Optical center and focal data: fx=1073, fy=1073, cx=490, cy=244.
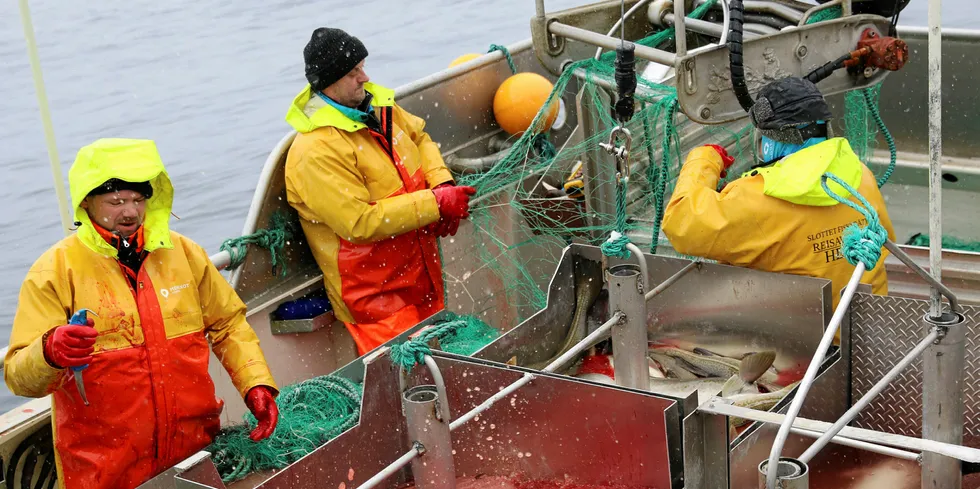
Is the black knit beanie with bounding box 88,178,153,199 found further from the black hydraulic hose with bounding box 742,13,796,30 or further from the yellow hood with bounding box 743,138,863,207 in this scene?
the black hydraulic hose with bounding box 742,13,796,30

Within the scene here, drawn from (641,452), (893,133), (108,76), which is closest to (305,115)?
(641,452)

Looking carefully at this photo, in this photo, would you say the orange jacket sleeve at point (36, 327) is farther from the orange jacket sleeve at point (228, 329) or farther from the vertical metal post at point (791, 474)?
the vertical metal post at point (791, 474)

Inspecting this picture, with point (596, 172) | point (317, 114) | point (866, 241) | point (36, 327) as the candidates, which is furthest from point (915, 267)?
point (596, 172)

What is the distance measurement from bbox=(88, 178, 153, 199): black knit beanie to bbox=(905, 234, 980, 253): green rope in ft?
13.0

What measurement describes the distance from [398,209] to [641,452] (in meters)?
1.96

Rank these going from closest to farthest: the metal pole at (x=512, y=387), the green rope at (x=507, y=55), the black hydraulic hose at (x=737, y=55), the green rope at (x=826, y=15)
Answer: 1. the metal pole at (x=512, y=387)
2. the black hydraulic hose at (x=737, y=55)
3. the green rope at (x=826, y=15)
4. the green rope at (x=507, y=55)

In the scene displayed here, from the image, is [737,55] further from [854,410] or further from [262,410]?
[262,410]

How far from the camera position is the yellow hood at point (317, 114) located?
4441 millimetres

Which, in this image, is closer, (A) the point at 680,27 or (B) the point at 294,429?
(B) the point at 294,429

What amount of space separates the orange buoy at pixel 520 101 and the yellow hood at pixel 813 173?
2376 millimetres

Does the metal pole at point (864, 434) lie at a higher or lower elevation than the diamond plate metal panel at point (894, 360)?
higher

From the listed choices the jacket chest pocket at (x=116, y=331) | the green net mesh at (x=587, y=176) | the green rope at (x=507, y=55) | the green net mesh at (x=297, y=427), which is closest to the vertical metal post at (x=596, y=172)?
the green net mesh at (x=587, y=176)

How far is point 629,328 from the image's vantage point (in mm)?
3168

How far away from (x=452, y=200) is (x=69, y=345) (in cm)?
194
